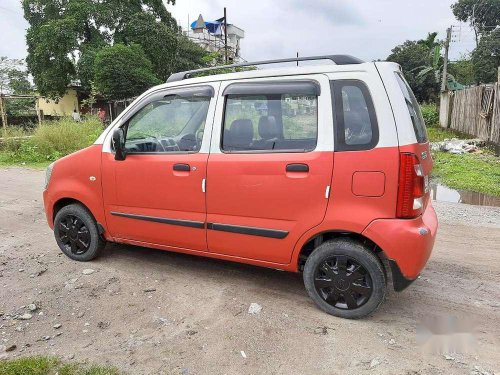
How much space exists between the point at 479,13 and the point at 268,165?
54.8 meters

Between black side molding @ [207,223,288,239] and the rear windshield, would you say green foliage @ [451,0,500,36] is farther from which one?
black side molding @ [207,223,288,239]

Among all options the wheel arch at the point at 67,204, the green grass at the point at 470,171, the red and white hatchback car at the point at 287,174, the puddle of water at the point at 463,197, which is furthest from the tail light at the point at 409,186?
the green grass at the point at 470,171

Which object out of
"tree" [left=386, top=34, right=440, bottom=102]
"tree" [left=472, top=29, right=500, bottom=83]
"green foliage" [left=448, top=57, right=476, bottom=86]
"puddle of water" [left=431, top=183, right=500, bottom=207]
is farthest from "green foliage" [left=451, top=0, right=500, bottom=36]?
"puddle of water" [left=431, top=183, right=500, bottom=207]

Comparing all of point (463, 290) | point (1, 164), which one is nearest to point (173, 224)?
point (463, 290)

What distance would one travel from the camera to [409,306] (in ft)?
11.4

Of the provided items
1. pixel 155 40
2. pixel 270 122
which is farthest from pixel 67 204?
pixel 155 40

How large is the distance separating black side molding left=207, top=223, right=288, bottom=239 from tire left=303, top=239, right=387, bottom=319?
1.07 ft

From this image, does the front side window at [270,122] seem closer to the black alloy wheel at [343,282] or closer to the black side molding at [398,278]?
the black alloy wheel at [343,282]

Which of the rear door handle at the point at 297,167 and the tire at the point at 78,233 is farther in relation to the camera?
the tire at the point at 78,233

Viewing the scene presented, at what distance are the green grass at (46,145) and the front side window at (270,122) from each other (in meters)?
10.9

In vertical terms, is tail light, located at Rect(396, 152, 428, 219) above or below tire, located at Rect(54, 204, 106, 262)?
above

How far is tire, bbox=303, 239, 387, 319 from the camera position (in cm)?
309

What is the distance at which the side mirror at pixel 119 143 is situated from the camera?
3900mm

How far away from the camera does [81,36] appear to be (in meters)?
29.4
